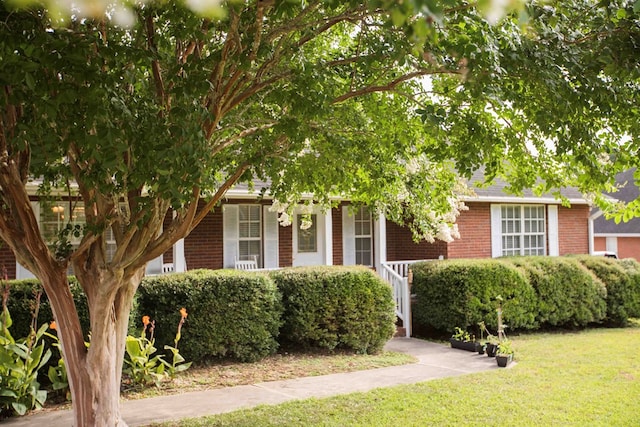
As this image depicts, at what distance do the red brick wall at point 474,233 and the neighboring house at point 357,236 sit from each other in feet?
0.09

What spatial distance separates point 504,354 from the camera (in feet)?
34.2

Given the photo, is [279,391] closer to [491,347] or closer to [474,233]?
[491,347]

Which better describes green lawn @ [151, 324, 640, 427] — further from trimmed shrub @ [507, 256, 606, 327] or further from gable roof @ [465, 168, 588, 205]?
gable roof @ [465, 168, 588, 205]

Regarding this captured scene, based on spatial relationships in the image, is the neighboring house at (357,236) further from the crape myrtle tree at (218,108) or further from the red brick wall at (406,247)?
the crape myrtle tree at (218,108)

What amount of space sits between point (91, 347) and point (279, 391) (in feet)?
11.6

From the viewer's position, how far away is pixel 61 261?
221 inches

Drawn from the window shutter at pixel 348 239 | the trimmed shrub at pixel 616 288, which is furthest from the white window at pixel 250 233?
the trimmed shrub at pixel 616 288

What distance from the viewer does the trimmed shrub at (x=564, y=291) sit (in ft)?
46.7

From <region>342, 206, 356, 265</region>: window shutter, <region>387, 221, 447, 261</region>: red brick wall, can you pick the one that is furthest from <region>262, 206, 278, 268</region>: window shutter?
<region>387, 221, 447, 261</region>: red brick wall

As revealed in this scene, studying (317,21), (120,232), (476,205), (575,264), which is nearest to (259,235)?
(476,205)

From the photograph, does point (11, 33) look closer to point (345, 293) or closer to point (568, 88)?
point (568, 88)

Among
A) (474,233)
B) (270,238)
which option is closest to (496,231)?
(474,233)

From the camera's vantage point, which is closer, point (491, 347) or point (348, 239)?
point (491, 347)

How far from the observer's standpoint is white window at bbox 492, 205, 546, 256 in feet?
62.1
